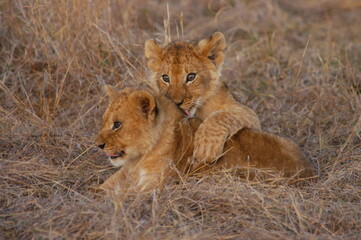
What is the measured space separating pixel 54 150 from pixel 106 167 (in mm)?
555

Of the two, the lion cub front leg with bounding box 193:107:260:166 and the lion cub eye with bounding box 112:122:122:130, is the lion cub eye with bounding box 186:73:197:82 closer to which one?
the lion cub front leg with bounding box 193:107:260:166

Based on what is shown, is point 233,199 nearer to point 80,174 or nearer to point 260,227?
point 260,227

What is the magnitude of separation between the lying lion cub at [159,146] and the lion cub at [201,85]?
0.20m

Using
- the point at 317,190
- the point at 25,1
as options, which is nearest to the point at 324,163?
the point at 317,190

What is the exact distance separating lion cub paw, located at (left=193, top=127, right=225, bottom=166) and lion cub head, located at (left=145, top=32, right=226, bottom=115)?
1.52ft

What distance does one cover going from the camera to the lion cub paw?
472 centimetres

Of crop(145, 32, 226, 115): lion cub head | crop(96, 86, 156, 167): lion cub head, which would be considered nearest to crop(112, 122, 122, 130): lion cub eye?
crop(96, 86, 156, 167): lion cub head

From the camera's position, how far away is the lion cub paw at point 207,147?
15.5 ft

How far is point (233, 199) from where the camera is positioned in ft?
14.1

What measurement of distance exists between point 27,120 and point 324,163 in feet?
9.79

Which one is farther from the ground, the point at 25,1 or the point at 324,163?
the point at 25,1

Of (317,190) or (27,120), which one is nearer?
(317,190)

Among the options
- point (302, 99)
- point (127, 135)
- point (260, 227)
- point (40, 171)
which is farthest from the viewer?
point (302, 99)

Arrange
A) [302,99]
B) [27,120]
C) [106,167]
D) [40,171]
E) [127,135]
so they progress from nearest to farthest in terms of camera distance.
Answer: [127,135] < [40,171] < [106,167] < [27,120] < [302,99]
